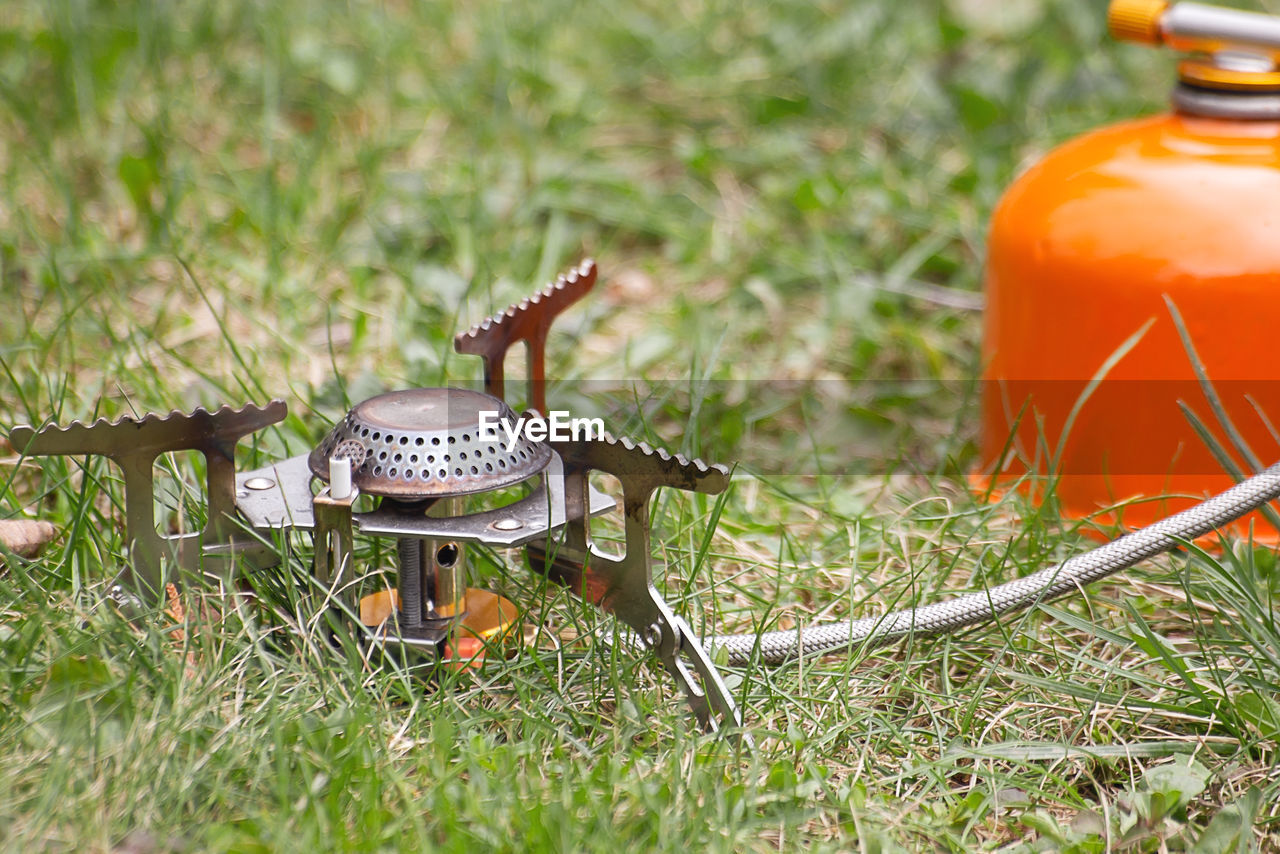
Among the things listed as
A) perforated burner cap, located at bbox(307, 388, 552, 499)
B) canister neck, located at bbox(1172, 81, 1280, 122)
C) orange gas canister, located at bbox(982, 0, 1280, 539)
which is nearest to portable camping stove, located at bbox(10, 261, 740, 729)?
perforated burner cap, located at bbox(307, 388, 552, 499)

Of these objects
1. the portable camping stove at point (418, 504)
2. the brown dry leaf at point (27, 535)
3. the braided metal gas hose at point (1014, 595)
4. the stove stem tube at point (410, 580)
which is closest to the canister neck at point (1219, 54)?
the braided metal gas hose at point (1014, 595)

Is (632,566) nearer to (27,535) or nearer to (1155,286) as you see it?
(27,535)

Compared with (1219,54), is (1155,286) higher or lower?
lower

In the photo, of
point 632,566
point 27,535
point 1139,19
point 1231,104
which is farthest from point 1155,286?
point 27,535

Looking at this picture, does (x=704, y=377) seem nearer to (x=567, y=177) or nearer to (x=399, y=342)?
(x=399, y=342)

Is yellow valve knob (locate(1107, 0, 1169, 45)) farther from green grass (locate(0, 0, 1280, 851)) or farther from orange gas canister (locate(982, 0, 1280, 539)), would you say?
green grass (locate(0, 0, 1280, 851))

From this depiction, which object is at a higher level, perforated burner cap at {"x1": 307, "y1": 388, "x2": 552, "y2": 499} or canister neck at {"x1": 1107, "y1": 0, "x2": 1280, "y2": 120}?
canister neck at {"x1": 1107, "y1": 0, "x2": 1280, "y2": 120}

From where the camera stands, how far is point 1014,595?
5.68ft

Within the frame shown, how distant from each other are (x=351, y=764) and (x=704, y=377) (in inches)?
38.8

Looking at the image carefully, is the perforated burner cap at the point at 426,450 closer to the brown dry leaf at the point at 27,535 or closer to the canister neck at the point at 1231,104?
the brown dry leaf at the point at 27,535

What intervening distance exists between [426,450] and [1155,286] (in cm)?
110

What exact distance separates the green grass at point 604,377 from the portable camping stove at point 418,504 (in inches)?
2.7

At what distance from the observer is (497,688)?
5.40ft

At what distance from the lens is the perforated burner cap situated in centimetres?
147
